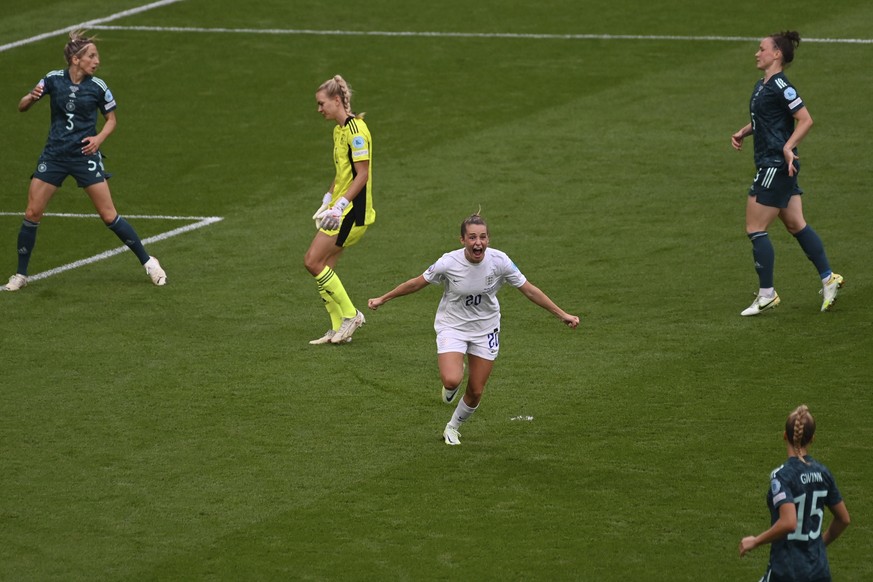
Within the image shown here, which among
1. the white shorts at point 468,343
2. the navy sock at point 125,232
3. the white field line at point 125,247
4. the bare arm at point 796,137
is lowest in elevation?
the white field line at point 125,247

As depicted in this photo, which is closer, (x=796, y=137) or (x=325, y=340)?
(x=796, y=137)

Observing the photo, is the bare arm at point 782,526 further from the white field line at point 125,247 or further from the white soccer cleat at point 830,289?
the white field line at point 125,247

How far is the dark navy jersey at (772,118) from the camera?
12883mm

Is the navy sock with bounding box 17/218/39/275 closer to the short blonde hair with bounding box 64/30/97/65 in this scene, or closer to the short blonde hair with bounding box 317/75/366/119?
the short blonde hair with bounding box 64/30/97/65

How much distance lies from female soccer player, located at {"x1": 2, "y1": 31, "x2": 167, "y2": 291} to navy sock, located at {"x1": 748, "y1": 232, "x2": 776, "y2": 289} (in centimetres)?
614

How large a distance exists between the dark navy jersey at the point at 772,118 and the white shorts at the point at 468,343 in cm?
415

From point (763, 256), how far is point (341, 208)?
4.05 meters

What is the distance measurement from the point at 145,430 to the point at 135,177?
888 cm

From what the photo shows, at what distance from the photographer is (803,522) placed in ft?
23.3

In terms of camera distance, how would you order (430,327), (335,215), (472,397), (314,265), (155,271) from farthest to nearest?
(155,271) → (430,327) → (314,265) → (335,215) → (472,397)

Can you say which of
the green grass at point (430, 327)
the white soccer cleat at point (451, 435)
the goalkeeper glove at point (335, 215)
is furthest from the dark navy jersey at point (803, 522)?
the goalkeeper glove at point (335, 215)

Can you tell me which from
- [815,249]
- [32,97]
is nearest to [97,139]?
[32,97]

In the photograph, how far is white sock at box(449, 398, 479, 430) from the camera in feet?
33.9

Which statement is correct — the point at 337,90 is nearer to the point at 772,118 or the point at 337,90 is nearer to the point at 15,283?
the point at 772,118
